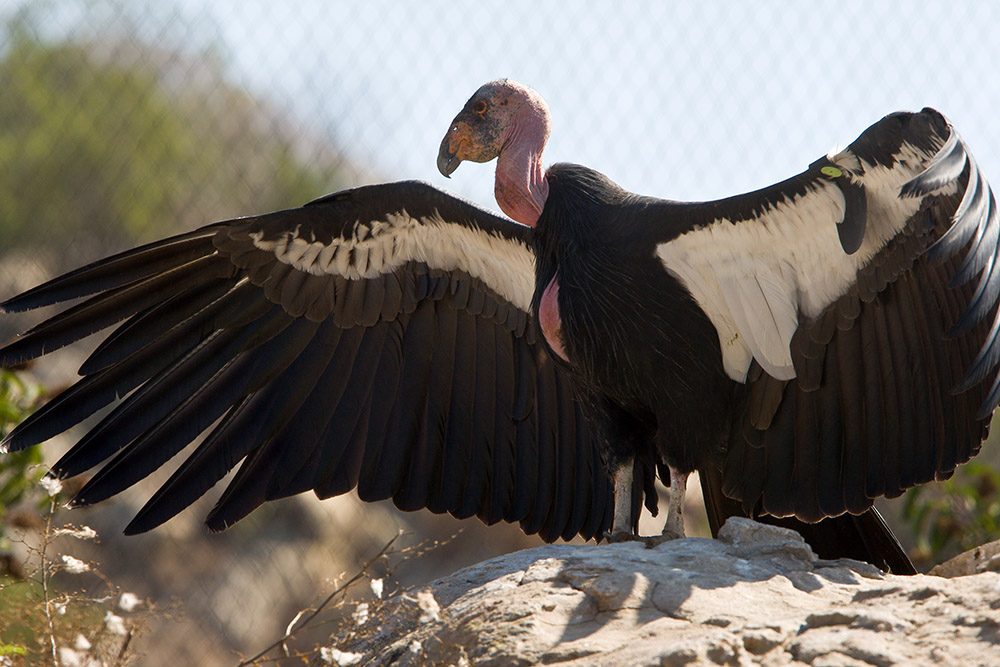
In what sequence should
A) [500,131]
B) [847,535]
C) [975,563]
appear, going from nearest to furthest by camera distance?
[975,563] < [847,535] < [500,131]

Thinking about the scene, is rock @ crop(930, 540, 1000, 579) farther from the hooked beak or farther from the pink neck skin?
the hooked beak

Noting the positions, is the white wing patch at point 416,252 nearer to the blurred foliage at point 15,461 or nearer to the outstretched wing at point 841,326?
the outstretched wing at point 841,326

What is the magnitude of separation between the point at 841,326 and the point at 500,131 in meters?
1.51

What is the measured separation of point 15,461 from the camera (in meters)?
4.00

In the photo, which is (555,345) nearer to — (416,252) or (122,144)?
(416,252)

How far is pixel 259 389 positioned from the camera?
4.08 metres

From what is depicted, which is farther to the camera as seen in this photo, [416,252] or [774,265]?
[416,252]

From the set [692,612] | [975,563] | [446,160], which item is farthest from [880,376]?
[446,160]

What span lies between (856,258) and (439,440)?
171 centimetres

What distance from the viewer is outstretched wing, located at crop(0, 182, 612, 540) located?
3928 millimetres

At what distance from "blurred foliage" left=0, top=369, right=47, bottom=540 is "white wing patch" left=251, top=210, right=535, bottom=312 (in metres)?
1.08

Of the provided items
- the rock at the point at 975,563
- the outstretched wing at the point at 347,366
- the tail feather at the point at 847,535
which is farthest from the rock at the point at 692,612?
the outstretched wing at the point at 347,366

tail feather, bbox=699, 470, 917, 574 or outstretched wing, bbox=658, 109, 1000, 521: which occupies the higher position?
outstretched wing, bbox=658, 109, 1000, 521

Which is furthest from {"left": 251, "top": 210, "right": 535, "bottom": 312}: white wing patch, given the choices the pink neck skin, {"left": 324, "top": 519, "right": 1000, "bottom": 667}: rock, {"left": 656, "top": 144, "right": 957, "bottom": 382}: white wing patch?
{"left": 324, "top": 519, "right": 1000, "bottom": 667}: rock
